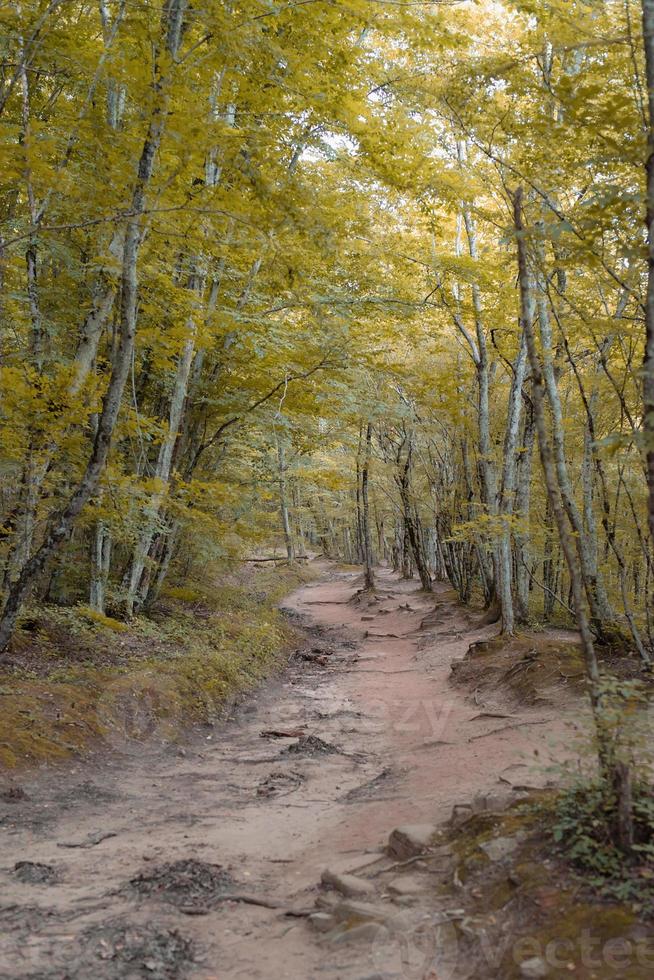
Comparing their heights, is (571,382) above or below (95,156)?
below

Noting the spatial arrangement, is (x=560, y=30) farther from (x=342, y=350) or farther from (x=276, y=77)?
(x=342, y=350)

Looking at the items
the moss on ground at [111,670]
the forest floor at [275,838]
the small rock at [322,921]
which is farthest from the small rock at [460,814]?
the moss on ground at [111,670]

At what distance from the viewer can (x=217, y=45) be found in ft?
22.8

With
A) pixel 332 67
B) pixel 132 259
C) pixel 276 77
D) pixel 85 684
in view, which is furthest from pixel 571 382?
pixel 85 684

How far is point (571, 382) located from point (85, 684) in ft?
39.8

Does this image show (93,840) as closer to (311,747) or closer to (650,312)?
(311,747)

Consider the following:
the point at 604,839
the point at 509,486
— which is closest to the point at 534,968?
the point at 604,839

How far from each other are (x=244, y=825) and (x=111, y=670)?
157 inches

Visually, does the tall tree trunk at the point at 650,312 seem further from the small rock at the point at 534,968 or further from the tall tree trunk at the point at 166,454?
the tall tree trunk at the point at 166,454

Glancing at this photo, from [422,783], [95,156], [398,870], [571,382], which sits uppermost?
[95,156]

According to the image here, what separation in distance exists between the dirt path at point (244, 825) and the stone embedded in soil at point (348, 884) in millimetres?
102

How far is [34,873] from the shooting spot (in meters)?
4.50

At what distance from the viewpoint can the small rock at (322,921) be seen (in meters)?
3.72

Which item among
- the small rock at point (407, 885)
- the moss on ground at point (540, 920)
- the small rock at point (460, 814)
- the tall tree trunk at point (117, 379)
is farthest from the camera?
the tall tree trunk at point (117, 379)
